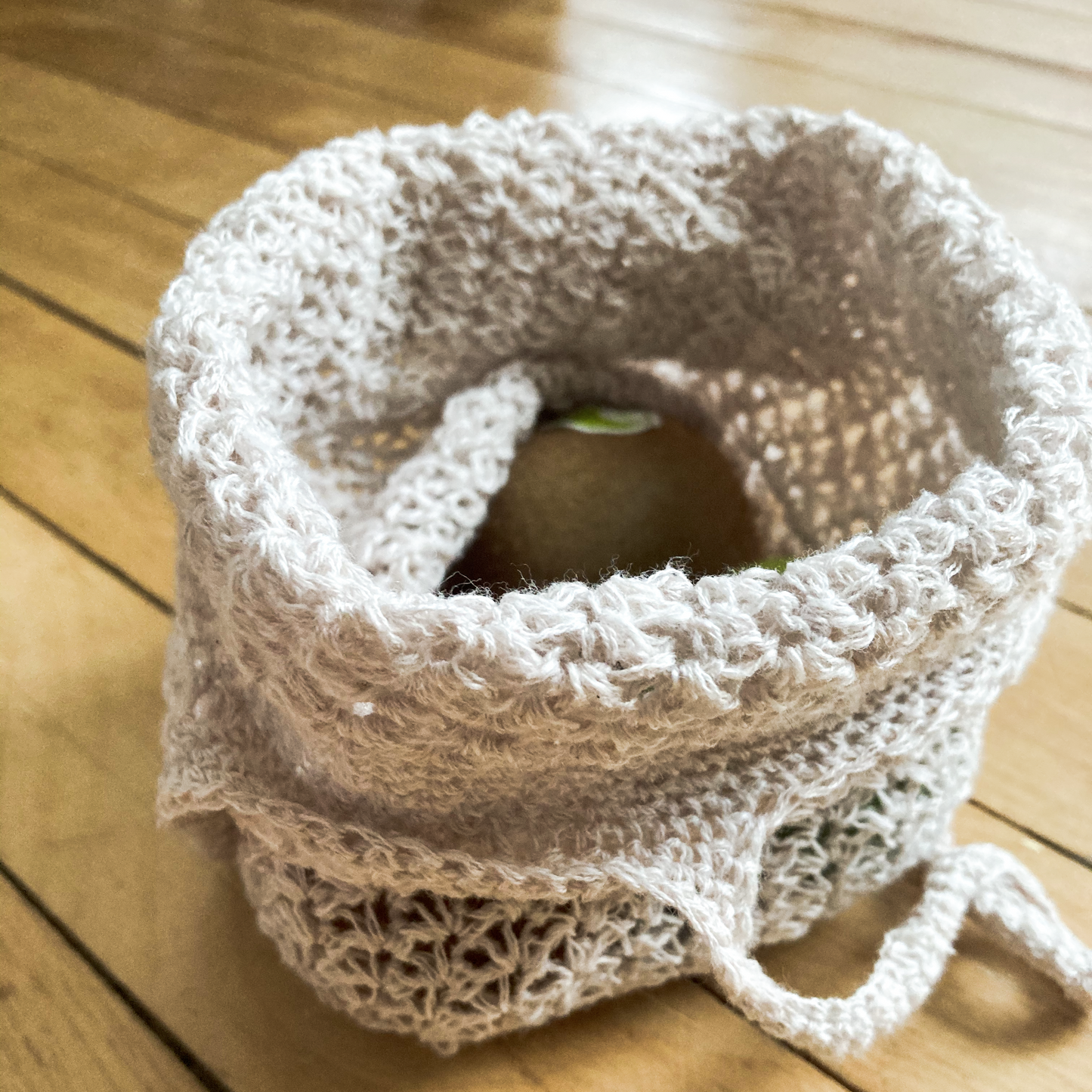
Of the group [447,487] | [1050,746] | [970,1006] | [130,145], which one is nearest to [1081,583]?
[1050,746]

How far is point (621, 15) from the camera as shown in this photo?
1173 mm

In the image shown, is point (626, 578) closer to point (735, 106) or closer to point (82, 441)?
point (82, 441)

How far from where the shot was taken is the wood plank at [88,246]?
0.80 m

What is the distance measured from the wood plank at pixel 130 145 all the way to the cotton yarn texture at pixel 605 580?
0.40m

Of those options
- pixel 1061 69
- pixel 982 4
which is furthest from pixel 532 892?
pixel 982 4

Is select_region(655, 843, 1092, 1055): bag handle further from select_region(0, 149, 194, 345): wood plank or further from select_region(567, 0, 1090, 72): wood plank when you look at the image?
select_region(567, 0, 1090, 72): wood plank

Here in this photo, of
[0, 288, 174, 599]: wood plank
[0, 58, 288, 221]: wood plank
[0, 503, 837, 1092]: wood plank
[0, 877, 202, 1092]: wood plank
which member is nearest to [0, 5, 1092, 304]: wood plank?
[0, 58, 288, 221]: wood plank

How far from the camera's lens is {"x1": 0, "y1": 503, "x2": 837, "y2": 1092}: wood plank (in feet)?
1.47

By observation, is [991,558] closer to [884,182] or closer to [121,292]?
[884,182]

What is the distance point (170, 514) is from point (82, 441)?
0.34 ft

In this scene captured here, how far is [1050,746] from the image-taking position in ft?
1.84

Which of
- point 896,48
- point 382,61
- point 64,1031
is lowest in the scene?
point 64,1031

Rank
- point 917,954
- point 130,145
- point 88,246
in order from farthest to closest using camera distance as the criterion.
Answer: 1. point 130,145
2. point 88,246
3. point 917,954

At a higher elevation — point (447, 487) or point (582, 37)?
point (582, 37)
